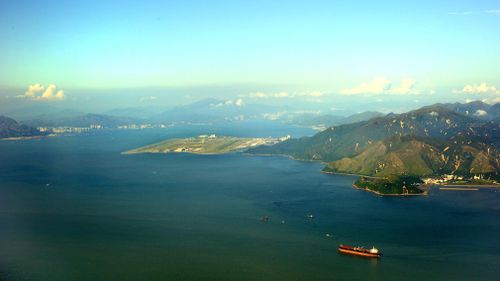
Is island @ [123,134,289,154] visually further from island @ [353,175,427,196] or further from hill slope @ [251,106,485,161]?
island @ [353,175,427,196]

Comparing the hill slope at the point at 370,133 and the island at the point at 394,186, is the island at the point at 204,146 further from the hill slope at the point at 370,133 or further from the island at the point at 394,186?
the island at the point at 394,186

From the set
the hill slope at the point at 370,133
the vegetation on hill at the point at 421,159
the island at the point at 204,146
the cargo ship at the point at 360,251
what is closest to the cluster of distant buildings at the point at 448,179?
the vegetation on hill at the point at 421,159

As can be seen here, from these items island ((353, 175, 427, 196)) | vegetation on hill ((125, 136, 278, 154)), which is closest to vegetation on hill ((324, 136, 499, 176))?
island ((353, 175, 427, 196))

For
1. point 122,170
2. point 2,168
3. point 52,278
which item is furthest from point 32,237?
point 2,168

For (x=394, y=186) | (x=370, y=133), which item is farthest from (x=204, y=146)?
(x=394, y=186)

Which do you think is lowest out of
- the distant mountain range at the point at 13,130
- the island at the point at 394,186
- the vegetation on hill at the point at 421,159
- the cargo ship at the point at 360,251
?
the cargo ship at the point at 360,251

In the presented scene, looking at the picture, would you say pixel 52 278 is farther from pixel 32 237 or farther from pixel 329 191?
pixel 329 191
